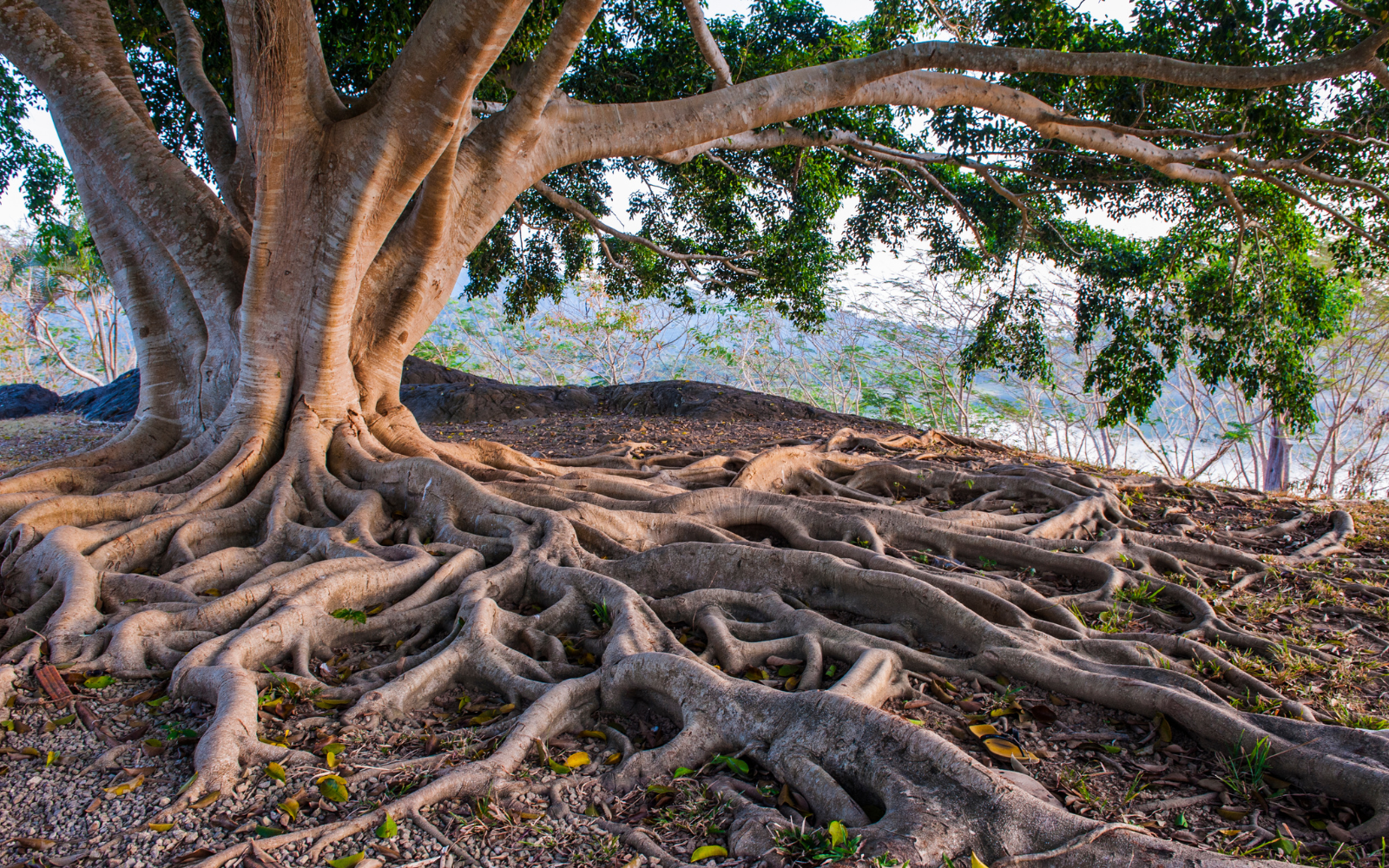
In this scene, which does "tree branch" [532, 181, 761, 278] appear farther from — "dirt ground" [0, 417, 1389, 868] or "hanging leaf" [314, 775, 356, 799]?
"hanging leaf" [314, 775, 356, 799]

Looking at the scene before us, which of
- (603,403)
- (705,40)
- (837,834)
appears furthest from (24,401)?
(837,834)

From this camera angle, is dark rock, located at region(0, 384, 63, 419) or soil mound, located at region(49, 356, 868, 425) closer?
soil mound, located at region(49, 356, 868, 425)

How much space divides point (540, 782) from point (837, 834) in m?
0.94

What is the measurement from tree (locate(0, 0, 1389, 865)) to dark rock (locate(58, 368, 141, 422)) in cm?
602

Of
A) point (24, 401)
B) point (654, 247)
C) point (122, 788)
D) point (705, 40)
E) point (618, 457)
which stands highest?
point (705, 40)

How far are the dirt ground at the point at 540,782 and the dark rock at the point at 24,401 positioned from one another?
13400mm

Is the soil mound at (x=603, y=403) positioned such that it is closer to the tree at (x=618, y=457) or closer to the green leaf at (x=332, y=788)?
the tree at (x=618, y=457)

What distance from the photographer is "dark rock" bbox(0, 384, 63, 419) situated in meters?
12.6

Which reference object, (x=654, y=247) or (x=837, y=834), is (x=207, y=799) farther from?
(x=654, y=247)

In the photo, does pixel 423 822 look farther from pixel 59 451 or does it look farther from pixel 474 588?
pixel 59 451

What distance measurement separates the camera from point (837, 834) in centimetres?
192

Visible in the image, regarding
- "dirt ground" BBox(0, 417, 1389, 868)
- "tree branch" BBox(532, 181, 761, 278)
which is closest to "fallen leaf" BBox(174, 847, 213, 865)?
"dirt ground" BBox(0, 417, 1389, 868)

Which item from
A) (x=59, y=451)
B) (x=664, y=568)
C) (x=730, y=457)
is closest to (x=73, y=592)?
(x=664, y=568)

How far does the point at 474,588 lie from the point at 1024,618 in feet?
8.42
